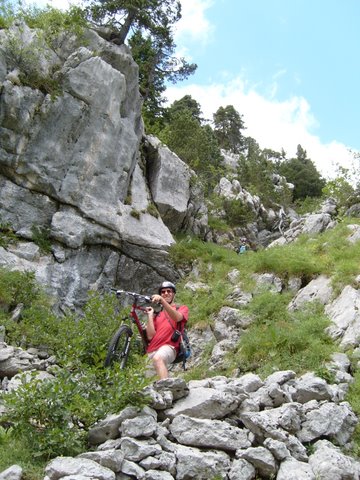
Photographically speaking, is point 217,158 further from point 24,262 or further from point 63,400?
point 63,400

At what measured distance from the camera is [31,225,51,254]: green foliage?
690 inches

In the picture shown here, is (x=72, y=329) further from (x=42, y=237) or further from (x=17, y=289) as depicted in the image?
(x=42, y=237)

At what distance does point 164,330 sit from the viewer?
27.7 ft

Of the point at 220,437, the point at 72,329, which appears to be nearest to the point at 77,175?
the point at 72,329

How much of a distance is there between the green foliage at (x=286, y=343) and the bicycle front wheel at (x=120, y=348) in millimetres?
3792

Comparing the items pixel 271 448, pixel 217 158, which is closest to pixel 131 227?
pixel 271 448

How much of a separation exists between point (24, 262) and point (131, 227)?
16.4 ft

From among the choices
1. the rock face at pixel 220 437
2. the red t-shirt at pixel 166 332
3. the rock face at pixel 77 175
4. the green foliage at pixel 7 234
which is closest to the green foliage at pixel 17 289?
the rock face at pixel 77 175

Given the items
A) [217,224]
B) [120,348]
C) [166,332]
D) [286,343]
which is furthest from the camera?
[217,224]

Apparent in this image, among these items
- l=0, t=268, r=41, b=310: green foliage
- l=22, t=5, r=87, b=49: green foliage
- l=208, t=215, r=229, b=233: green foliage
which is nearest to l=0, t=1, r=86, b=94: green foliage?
l=22, t=5, r=87, b=49: green foliage

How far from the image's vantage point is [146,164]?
24.5 m

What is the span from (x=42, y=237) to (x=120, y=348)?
1034 cm

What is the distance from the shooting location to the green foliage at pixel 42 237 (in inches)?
690

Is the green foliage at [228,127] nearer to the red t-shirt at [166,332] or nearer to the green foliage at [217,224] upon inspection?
the green foliage at [217,224]
